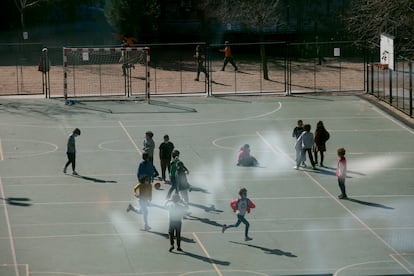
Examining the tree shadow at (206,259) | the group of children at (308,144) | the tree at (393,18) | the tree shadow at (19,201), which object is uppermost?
the tree at (393,18)

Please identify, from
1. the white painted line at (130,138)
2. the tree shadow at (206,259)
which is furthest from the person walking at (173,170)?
the white painted line at (130,138)

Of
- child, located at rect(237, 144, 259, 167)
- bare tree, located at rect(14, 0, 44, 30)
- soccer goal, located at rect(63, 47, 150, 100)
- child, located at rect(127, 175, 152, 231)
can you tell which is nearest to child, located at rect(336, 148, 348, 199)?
child, located at rect(237, 144, 259, 167)

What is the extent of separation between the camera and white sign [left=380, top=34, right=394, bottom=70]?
49.1 metres

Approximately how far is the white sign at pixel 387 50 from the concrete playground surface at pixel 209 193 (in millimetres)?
2284

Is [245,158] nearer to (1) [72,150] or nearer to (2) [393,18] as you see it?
(1) [72,150]

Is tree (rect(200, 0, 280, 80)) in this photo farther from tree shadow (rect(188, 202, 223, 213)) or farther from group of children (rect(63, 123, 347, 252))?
tree shadow (rect(188, 202, 223, 213))

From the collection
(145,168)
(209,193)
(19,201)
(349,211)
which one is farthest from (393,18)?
(19,201)

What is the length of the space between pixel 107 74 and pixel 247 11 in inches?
388

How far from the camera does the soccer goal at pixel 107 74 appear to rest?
5556 centimetres

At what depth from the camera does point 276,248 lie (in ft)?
91.1

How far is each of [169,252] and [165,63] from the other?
3698 cm

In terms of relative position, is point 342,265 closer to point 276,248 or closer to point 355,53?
point 276,248

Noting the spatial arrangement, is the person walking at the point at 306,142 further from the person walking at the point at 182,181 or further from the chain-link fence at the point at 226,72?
the chain-link fence at the point at 226,72

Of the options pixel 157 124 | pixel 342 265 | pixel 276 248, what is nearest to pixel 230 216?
pixel 276 248
